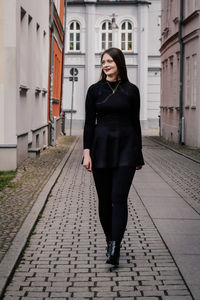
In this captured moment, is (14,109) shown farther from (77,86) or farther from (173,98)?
(77,86)

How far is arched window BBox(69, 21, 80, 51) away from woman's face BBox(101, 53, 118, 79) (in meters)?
40.1

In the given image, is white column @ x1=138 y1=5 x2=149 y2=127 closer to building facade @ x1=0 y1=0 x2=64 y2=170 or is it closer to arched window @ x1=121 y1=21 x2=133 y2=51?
arched window @ x1=121 y1=21 x2=133 y2=51

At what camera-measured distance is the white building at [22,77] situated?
1461 centimetres

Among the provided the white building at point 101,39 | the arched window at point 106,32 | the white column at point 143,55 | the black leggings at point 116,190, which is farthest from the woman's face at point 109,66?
the arched window at point 106,32

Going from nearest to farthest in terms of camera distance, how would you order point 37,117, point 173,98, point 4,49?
point 4,49
point 37,117
point 173,98

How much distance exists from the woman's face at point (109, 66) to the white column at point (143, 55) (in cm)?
3888

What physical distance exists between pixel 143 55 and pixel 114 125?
39560 millimetres

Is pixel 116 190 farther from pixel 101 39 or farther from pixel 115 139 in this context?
pixel 101 39

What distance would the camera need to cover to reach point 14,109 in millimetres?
14766

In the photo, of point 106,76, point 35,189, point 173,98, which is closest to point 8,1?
point 35,189

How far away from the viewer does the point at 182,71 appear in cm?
2728

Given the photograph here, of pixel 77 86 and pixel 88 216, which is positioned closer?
pixel 88 216

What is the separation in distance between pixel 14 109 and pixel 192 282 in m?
9.73

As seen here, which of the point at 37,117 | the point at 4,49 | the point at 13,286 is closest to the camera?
the point at 13,286
